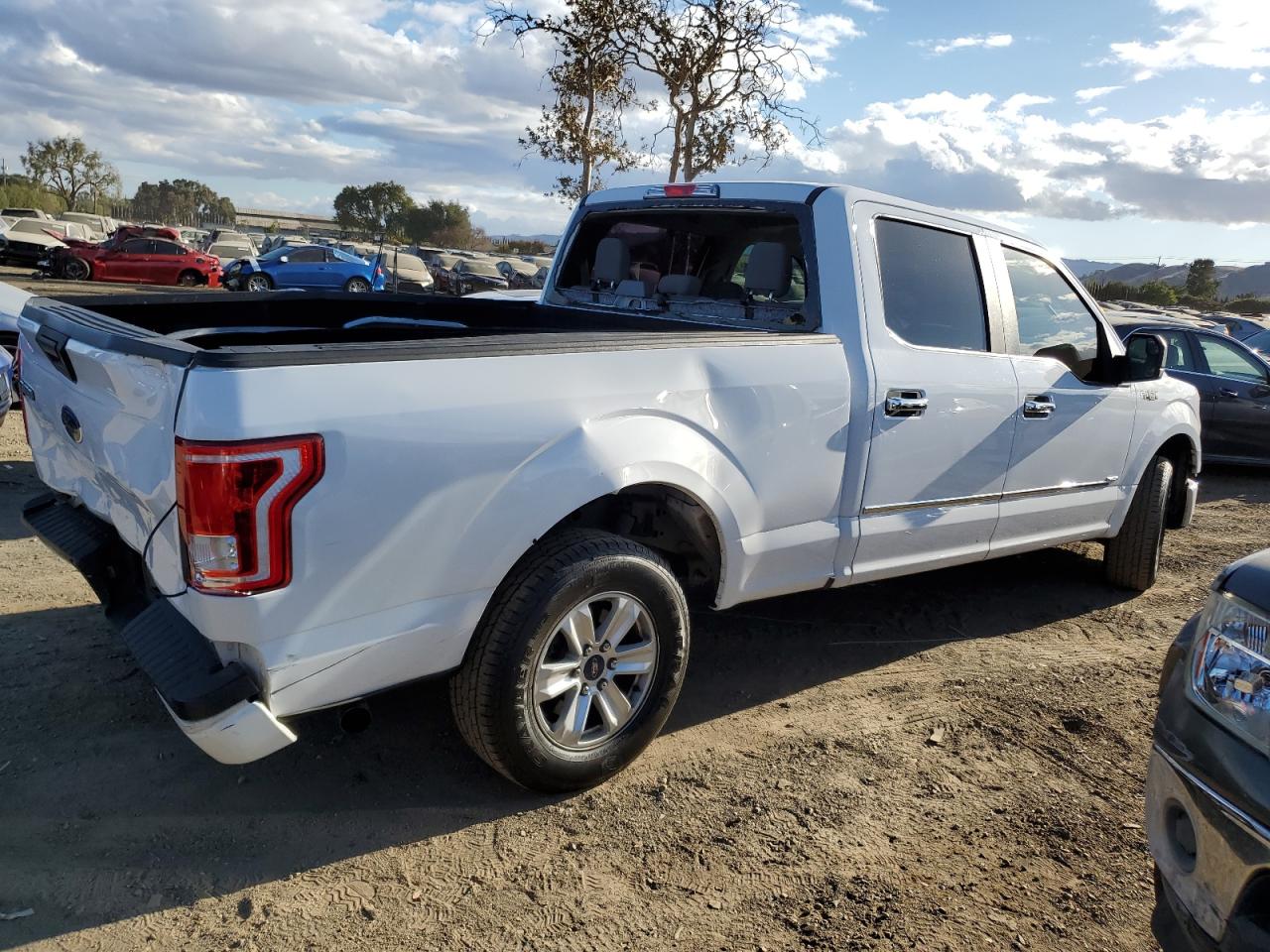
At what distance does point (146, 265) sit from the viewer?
28859 millimetres

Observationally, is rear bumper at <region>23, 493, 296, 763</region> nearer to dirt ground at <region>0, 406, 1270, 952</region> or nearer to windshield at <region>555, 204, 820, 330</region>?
dirt ground at <region>0, 406, 1270, 952</region>

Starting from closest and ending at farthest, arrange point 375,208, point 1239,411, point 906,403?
point 906,403 < point 1239,411 < point 375,208

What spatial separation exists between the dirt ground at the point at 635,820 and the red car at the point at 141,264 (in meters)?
27.4

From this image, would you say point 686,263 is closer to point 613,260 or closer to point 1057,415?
point 613,260

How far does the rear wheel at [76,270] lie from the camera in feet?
93.7

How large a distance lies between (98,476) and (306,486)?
99 centimetres

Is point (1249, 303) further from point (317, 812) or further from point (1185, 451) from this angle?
point (317, 812)

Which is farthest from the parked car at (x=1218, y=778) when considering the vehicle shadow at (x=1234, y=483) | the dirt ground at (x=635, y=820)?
the vehicle shadow at (x=1234, y=483)

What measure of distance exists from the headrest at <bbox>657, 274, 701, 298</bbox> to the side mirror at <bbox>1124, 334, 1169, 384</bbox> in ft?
7.19

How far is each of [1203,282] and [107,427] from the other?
53.5 metres

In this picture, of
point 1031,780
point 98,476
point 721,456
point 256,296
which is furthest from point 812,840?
point 256,296

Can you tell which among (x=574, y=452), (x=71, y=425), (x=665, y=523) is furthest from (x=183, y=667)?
(x=665, y=523)

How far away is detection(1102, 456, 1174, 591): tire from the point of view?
5.27 m

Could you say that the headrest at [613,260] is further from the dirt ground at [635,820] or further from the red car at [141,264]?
the red car at [141,264]
